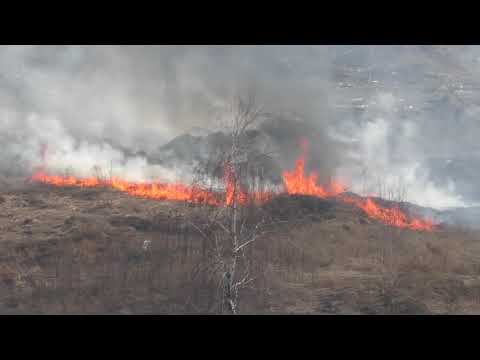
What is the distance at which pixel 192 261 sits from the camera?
2462cm

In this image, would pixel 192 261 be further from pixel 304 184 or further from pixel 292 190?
pixel 304 184

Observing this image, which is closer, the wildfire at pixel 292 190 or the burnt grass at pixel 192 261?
the burnt grass at pixel 192 261

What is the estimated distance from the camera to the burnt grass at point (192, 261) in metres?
20.7

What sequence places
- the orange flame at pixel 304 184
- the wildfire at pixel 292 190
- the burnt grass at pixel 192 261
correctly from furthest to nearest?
the orange flame at pixel 304 184, the wildfire at pixel 292 190, the burnt grass at pixel 192 261

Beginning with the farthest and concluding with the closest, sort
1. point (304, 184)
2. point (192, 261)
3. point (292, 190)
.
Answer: point (304, 184) < point (292, 190) < point (192, 261)

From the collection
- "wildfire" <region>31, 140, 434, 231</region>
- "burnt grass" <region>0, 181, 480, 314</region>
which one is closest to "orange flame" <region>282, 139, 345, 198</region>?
"wildfire" <region>31, 140, 434, 231</region>

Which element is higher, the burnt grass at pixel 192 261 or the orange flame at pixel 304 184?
the orange flame at pixel 304 184

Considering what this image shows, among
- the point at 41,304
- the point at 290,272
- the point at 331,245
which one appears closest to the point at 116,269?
the point at 41,304

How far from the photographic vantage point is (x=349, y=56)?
65.4 m

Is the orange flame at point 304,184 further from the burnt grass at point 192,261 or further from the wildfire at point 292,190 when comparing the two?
the burnt grass at point 192,261

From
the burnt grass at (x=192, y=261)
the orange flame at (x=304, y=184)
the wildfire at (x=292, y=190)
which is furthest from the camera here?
the orange flame at (x=304, y=184)

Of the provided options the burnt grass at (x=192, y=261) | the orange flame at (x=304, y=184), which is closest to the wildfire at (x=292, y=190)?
the orange flame at (x=304, y=184)

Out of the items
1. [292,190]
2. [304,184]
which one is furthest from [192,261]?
[304,184]

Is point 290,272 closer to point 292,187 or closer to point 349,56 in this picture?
point 292,187
